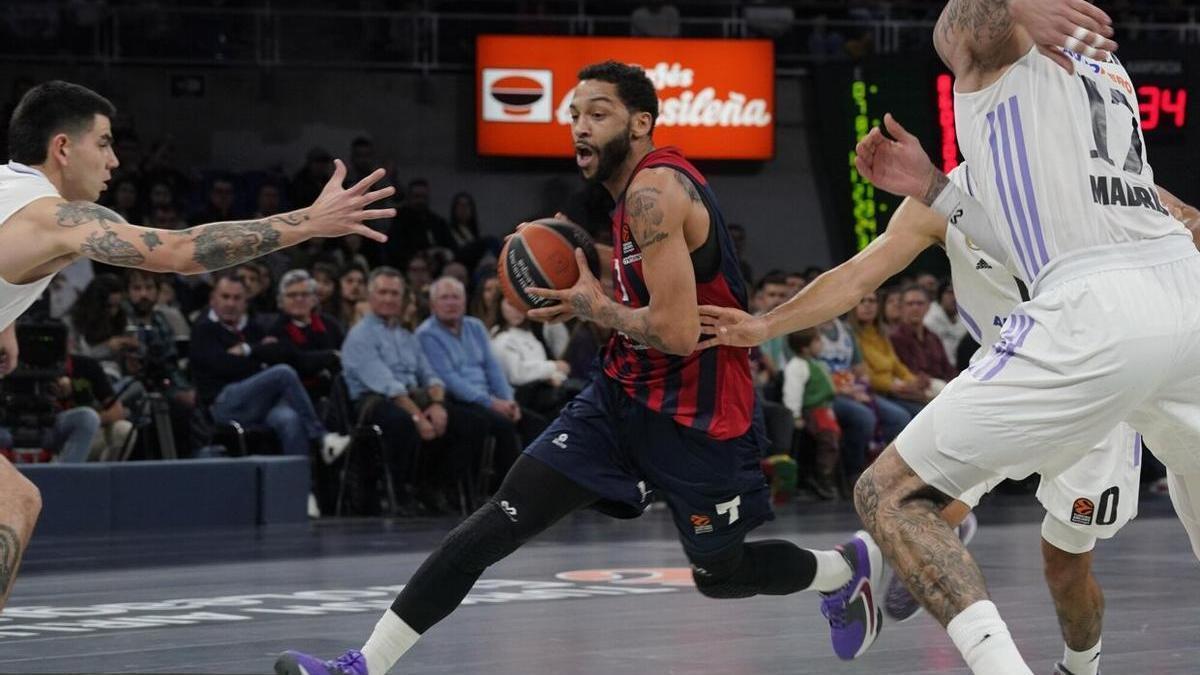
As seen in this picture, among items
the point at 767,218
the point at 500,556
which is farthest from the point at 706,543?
the point at 767,218

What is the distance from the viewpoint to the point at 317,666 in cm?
534

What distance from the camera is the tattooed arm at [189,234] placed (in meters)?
5.21

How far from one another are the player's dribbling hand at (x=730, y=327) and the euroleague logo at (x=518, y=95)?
1433cm

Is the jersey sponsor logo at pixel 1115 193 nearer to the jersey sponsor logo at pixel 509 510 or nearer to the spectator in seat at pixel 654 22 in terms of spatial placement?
the jersey sponsor logo at pixel 509 510

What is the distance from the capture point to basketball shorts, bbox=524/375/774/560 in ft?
18.7

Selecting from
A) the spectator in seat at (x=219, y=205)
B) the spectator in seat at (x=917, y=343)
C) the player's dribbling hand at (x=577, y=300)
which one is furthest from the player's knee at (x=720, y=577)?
the spectator in seat at (x=219, y=205)

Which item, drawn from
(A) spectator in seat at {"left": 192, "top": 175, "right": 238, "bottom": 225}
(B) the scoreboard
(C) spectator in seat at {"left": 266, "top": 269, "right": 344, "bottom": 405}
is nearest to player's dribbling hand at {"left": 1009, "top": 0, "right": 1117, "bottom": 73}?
(C) spectator in seat at {"left": 266, "top": 269, "right": 344, "bottom": 405}

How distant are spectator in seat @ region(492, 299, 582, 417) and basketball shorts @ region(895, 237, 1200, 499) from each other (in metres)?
9.06

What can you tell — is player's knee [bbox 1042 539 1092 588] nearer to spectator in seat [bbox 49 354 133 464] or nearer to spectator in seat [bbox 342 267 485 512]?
spectator in seat [bbox 342 267 485 512]

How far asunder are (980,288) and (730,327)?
1010mm

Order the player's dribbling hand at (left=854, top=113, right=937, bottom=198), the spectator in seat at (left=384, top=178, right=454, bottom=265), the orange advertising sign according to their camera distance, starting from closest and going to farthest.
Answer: the player's dribbling hand at (left=854, top=113, right=937, bottom=198), the spectator in seat at (left=384, top=178, right=454, bottom=265), the orange advertising sign

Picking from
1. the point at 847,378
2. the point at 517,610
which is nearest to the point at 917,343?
the point at 847,378

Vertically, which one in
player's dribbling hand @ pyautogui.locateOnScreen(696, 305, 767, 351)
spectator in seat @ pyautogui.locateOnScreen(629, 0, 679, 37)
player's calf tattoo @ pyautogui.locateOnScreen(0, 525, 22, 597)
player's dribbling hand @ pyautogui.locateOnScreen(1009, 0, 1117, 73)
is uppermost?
player's dribbling hand @ pyautogui.locateOnScreen(1009, 0, 1117, 73)

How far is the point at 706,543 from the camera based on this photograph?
18.9 ft
